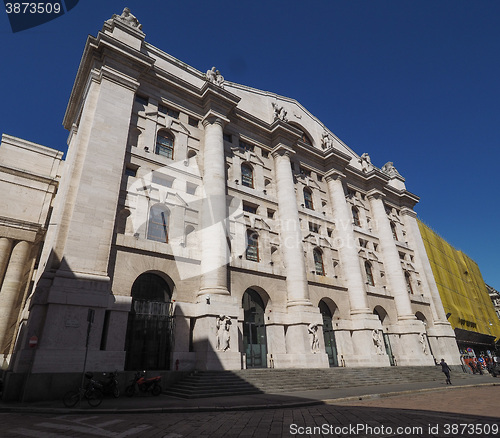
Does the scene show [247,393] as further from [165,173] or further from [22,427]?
[165,173]

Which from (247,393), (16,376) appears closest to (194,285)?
(247,393)

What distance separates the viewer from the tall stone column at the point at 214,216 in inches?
786

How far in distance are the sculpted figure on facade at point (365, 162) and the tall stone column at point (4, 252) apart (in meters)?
37.1

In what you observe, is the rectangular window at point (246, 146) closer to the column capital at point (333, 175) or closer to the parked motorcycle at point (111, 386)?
the column capital at point (333, 175)

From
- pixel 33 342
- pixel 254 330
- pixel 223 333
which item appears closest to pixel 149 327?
pixel 223 333

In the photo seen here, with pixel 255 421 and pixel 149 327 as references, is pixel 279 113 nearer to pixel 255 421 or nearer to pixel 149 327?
pixel 149 327

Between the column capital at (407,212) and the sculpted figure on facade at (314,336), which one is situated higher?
the column capital at (407,212)

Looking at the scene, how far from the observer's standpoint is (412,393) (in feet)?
49.8

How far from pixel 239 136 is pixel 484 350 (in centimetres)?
5228

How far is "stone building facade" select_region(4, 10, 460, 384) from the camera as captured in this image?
52.6ft

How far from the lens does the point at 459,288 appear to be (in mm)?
49969

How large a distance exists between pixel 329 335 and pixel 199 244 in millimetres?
13951

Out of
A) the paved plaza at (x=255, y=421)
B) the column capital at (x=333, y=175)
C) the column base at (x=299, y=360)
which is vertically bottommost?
the paved plaza at (x=255, y=421)

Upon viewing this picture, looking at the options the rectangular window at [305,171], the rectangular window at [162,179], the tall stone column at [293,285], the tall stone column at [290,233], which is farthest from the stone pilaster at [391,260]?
the rectangular window at [162,179]
